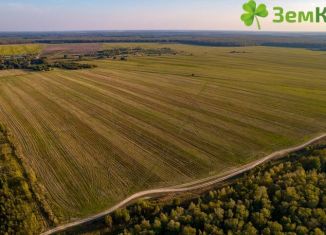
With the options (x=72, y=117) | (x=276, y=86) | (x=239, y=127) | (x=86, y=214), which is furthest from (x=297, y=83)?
(x=86, y=214)

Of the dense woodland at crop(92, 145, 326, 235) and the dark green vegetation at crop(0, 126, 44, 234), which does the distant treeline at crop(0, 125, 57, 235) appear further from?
the dense woodland at crop(92, 145, 326, 235)

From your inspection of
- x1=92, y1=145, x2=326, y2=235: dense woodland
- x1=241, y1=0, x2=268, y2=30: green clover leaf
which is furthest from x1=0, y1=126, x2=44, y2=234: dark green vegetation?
x1=241, y1=0, x2=268, y2=30: green clover leaf

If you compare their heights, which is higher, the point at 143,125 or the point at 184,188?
the point at 143,125

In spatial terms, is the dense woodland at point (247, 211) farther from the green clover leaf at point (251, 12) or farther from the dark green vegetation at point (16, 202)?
the green clover leaf at point (251, 12)

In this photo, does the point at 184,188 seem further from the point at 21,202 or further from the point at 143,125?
the point at 143,125

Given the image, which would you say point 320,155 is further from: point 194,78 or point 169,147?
point 194,78

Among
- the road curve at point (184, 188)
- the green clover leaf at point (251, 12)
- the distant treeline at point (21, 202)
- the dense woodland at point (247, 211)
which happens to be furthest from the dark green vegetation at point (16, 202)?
the green clover leaf at point (251, 12)

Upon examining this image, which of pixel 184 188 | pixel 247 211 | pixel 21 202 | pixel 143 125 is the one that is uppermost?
pixel 143 125

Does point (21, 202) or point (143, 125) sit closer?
point (21, 202)

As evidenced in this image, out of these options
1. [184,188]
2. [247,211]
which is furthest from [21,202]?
[247,211]
